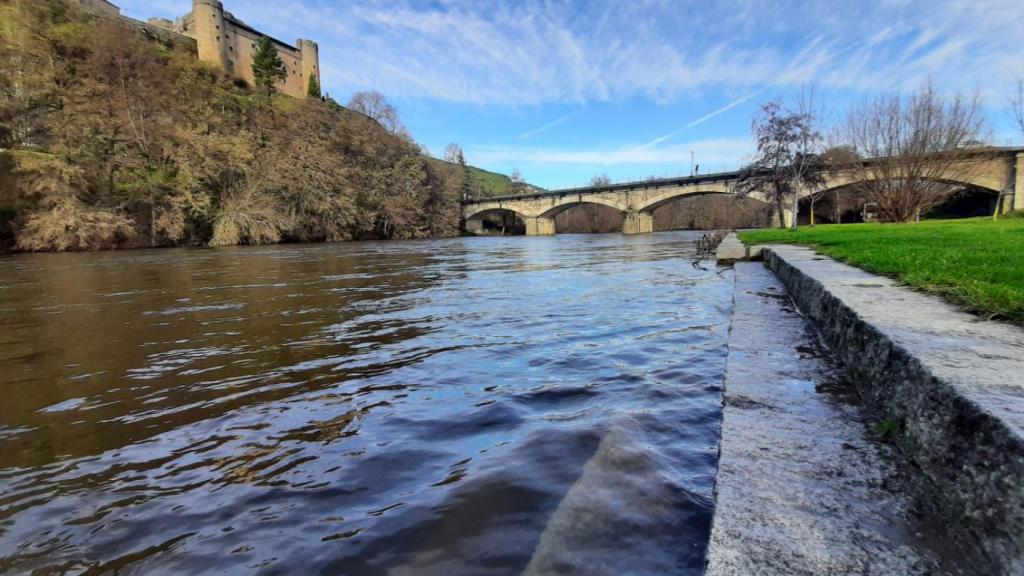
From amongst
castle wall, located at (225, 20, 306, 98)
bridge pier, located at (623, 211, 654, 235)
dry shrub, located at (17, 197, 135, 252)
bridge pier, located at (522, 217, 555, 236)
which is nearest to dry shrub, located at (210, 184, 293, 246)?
dry shrub, located at (17, 197, 135, 252)

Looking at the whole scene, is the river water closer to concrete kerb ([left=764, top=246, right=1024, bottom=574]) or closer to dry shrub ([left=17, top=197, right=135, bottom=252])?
concrete kerb ([left=764, top=246, right=1024, bottom=574])

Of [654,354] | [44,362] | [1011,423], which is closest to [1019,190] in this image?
[654,354]

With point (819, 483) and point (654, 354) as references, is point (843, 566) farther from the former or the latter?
point (654, 354)

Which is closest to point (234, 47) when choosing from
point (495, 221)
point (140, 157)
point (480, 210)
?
point (480, 210)

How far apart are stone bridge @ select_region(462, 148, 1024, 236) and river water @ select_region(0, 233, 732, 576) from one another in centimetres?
3264

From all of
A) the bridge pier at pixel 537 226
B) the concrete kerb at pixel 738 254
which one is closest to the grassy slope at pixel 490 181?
the bridge pier at pixel 537 226

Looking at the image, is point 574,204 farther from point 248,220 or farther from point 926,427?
point 926,427

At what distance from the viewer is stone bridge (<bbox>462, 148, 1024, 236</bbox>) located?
37.1m

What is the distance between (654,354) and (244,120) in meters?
58.9

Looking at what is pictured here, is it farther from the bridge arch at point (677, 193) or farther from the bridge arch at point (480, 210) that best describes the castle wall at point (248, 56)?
the bridge arch at point (677, 193)

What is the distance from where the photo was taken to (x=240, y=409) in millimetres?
3588

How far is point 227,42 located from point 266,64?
612cm

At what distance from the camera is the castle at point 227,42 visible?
64875mm

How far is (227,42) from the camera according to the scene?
69.9 meters
